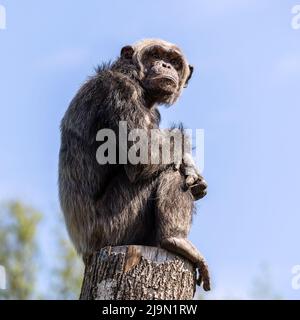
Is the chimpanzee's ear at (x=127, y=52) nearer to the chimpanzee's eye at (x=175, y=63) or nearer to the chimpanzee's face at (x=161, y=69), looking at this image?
the chimpanzee's face at (x=161, y=69)

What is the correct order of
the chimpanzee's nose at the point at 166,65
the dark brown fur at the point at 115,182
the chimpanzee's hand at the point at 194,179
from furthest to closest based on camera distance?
the chimpanzee's nose at the point at 166,65
the chimpanzee's hand at the point at 194,179
the dark brown fur at the point at 115,182

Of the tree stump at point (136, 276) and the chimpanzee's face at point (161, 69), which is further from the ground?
the chimpanzee's face at point (161, 69)

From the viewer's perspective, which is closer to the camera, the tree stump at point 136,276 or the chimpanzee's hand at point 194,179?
the tree stump at point 136,276

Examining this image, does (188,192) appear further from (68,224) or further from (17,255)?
(17,255)

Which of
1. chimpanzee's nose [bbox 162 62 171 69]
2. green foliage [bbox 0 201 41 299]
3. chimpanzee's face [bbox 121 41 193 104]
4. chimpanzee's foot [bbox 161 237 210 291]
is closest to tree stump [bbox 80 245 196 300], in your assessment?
chimpanzee's foot [bbox 161 237 210 291]

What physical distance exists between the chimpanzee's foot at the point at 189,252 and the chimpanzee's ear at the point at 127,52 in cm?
239

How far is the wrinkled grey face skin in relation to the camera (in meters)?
9.19

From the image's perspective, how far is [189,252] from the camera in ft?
26.5

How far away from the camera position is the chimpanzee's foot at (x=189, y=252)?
26.5ft

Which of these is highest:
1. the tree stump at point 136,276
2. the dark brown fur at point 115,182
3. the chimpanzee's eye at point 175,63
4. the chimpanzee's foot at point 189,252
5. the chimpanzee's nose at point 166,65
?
the chimpanzee's eye at point 175,63

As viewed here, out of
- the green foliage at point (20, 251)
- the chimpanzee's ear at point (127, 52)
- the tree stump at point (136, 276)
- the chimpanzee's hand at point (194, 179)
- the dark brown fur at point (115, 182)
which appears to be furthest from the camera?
the green foliage at point (20, 251)

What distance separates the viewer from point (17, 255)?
23.4m

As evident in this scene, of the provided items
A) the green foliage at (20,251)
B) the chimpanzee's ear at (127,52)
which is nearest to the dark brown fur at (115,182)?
the chimpanzee's ear at (127,52)

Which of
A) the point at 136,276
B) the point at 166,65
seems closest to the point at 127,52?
the point at 166,65
